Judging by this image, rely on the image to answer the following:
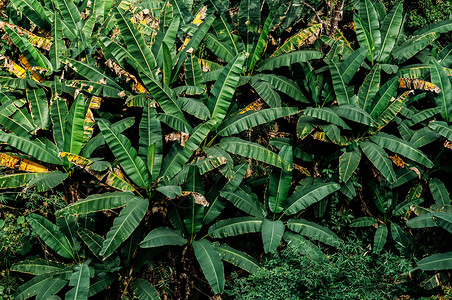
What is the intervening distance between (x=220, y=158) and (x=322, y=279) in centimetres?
218

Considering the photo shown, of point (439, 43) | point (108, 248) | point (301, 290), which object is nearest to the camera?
point (108, 248)

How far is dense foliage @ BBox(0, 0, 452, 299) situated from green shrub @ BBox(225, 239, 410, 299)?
3cm

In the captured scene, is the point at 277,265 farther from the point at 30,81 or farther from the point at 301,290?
the point at 30,81

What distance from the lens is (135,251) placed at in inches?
249

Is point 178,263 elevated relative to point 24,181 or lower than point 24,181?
lower

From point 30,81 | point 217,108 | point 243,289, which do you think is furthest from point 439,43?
point 30,81

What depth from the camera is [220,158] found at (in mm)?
6059

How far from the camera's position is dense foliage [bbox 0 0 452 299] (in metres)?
5.96

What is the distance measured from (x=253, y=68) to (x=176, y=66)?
1.44 meters

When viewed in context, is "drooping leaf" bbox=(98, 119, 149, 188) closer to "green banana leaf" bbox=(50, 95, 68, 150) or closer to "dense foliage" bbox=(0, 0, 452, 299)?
"dense foliage" bbox=(0, 0, 452, 299)

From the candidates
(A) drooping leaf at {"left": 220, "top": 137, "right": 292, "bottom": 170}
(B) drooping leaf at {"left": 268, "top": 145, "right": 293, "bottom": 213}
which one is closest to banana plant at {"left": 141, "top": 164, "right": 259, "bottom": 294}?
(A) drooping leaf at {"left": 220, "top": 137, "right": 292, "bottom": 170}

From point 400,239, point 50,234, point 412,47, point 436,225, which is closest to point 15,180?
point 50,234

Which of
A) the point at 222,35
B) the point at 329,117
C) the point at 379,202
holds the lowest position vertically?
the point at 379,202

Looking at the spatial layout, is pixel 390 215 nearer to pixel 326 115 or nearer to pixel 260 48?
pixel 326 115
